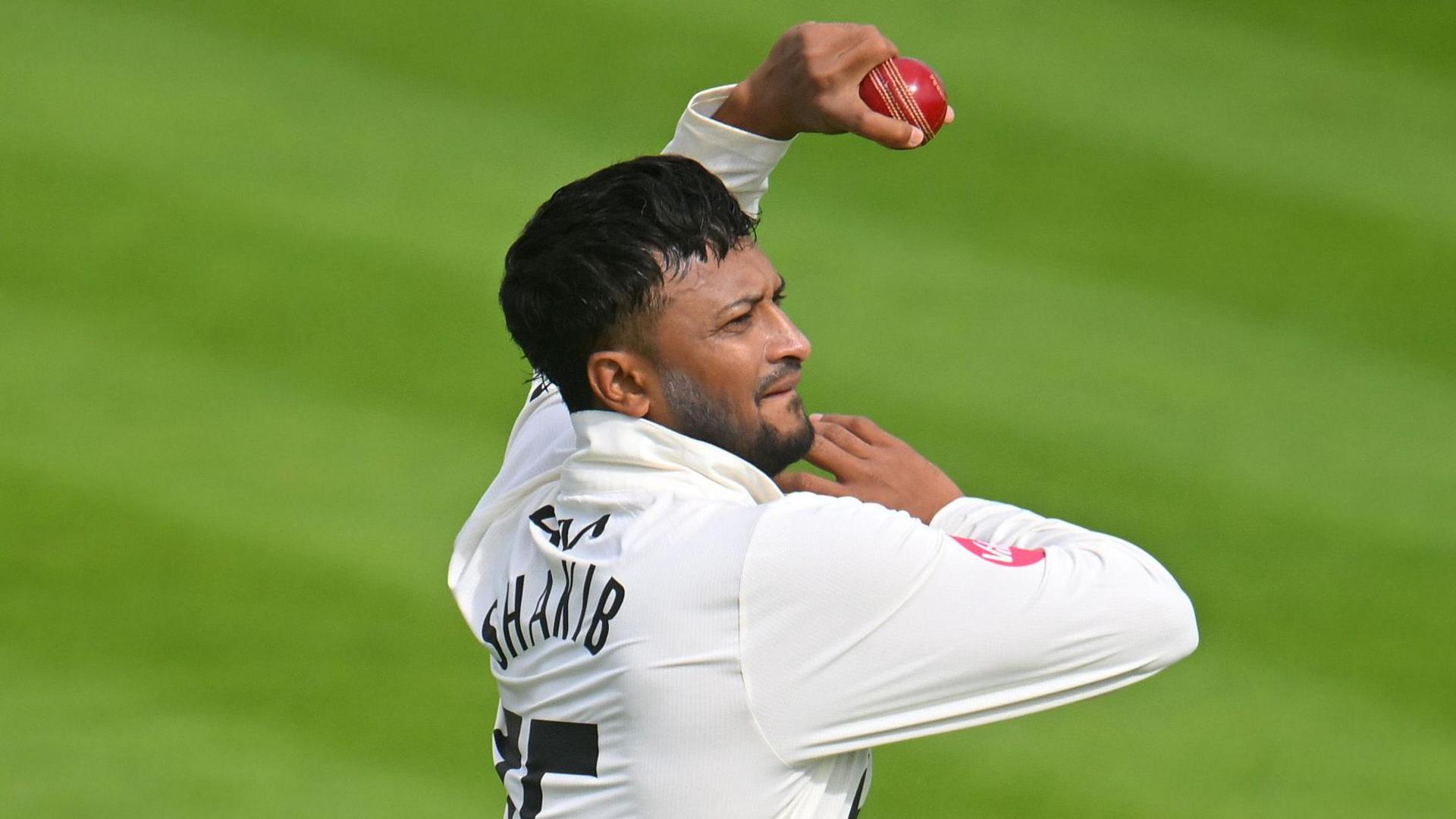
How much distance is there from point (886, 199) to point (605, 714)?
118 inches

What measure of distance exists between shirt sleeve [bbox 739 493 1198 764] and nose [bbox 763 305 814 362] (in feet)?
0.97

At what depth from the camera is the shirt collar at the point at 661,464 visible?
2.46m

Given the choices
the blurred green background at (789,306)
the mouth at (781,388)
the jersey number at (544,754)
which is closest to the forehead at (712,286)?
the mouth at (781,388)

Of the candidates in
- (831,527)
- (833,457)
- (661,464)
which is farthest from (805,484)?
(831,527)

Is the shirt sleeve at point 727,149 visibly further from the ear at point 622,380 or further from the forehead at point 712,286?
the ear at point 622,380

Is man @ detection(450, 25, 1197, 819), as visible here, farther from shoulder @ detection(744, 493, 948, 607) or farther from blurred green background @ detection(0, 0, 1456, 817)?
blurred green background @ detection(0, 0, 1456, 817)

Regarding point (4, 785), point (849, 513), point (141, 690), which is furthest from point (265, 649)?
point (849, 513)

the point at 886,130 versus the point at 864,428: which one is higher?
the point at 886,130

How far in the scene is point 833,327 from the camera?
191 inches

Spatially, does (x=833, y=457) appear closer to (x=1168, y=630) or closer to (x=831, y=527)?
(x=831, y=527)

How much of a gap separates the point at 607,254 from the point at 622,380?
180 mm

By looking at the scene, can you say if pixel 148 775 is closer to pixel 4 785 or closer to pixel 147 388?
pixel 4 785

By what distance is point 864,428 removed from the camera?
2689mm

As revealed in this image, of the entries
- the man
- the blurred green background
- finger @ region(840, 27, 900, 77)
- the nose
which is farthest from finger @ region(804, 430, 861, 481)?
the blurred green background
